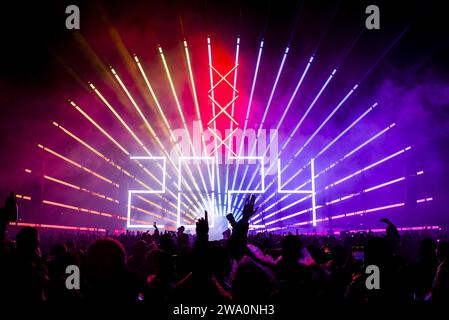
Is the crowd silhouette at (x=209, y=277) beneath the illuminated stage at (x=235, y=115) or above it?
beneath

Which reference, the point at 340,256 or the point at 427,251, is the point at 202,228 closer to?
the point at 340,256

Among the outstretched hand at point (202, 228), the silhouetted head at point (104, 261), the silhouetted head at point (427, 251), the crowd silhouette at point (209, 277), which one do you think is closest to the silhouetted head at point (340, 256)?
the crowd silhouette at point (209, 277)

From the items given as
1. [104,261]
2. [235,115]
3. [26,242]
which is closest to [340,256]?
[104,261]

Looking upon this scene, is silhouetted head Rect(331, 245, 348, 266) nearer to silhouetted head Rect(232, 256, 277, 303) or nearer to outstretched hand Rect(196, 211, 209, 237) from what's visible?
outstretched hand Rect(196, 211, 209, 237)

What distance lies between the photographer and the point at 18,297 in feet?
11.7

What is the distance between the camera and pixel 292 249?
372 cm

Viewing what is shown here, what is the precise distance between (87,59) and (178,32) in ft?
12.1

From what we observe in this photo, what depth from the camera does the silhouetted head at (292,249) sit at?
12.1 ft

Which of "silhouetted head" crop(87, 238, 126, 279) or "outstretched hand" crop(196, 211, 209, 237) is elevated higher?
"outstretched hand" crop(196, 211, 209, 237)

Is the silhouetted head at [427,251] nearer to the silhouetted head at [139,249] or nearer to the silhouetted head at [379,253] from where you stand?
the silhouetted head at [379,253]

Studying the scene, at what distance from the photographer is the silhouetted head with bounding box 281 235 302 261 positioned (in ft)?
12.1

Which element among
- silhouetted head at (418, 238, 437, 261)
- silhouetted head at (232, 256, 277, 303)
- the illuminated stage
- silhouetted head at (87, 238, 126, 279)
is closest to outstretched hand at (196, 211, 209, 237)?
silhouetted head at (87, 238, 126, 279)

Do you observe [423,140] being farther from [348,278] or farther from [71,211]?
[71,211]
